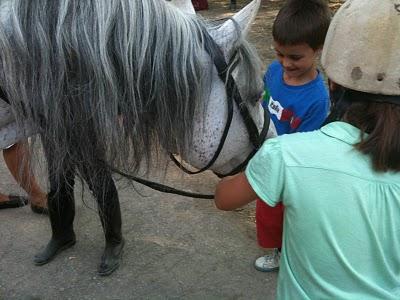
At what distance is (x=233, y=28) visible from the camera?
1.33 meters

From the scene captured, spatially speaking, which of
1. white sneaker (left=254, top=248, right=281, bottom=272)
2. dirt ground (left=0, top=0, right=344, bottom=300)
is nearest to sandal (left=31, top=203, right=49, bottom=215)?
dirt ground (left=0, top=0, right=344, bottom=300)

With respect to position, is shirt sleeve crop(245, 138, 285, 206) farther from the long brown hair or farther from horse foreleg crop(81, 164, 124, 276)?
horse foreleg crop(81, 164, 124, 276)

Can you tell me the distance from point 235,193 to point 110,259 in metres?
1.41

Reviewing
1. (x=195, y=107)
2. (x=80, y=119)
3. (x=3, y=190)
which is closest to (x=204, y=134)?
(x=195, y=107)

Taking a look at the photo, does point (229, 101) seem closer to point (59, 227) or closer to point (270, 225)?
point (270, 225)

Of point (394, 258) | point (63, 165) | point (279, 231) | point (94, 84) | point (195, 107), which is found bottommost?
point (279, 231)

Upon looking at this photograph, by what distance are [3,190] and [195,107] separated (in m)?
2.21

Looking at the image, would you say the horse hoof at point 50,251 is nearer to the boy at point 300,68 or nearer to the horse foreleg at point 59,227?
the horse foreleg at point 59,227

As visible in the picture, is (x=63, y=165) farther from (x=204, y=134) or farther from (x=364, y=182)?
(x=364, y=182)

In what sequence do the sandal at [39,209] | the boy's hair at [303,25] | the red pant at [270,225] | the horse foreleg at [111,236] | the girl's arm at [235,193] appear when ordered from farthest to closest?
the sandal at [39,209] < the horse foreleg at [111,236] < the boy's hair at [303,25] < the red pant at [270,225] < the girl's arm at [235,193]

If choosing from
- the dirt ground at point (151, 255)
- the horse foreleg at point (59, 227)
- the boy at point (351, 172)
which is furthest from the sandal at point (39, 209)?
the boy at point (351, 172)

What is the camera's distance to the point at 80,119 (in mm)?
1262

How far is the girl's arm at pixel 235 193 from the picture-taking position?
1.15m

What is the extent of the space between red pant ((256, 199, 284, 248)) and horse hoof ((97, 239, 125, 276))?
85 cm
